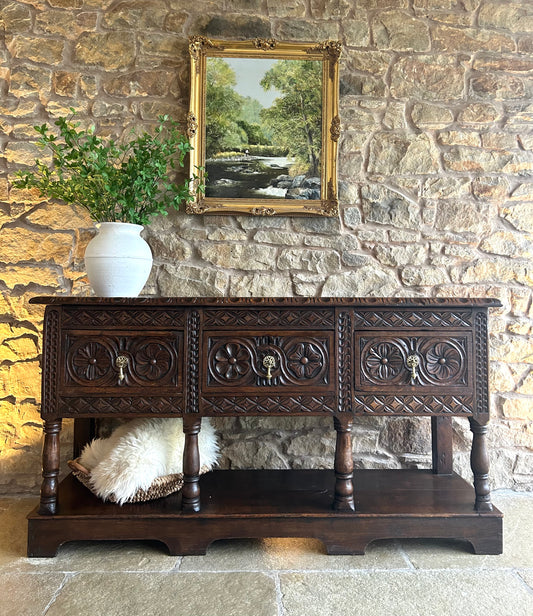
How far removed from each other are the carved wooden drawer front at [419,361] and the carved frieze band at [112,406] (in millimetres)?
832

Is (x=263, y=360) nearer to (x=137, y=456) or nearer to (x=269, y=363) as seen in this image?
(x=269, y=363)

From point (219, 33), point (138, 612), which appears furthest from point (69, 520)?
point (219, 33)

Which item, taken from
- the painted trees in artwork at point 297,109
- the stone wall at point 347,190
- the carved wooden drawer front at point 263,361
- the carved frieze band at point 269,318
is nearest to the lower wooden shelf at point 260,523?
the carved wooden drawer front at point 263,361

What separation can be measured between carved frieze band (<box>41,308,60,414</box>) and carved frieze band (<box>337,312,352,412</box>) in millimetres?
1164

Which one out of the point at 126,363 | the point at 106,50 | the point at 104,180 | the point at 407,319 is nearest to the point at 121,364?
the point at 126,363

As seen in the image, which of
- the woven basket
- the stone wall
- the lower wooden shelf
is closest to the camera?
the lower wooden shelf

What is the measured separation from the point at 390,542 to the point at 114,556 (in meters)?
1.16

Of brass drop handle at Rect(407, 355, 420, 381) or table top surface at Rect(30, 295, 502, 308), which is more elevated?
table top surface at Rect(30, 295, 502, 308)

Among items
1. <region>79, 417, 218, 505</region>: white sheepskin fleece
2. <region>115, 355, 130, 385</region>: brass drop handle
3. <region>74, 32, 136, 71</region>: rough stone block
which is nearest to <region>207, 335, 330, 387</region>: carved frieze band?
<region>115, 355, 130, 385</region>: brass drop handle

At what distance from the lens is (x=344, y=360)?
1.84 metres

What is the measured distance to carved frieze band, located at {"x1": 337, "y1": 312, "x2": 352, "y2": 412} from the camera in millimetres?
1830

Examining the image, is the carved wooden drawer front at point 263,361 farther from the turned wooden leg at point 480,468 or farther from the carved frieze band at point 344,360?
the turned wooden leg at point 480,468

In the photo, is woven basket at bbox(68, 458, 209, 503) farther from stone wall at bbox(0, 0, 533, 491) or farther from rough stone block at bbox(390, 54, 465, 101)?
rough stone block at bbox(390, 54, 465, 101)

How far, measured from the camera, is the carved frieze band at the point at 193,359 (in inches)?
71.4
